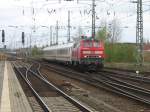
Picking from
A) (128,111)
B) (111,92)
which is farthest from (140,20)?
(128,111)

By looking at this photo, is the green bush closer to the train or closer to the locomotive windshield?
the locomotive windshield

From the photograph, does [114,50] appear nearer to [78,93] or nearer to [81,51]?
[81,51]

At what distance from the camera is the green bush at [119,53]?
6281 cm

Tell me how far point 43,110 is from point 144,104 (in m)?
3.90

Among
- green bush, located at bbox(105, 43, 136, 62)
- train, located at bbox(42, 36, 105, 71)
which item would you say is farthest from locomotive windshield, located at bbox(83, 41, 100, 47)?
green bush, located at bbox(105, 43, 136, 62)

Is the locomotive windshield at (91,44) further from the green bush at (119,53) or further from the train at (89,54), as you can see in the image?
the green bush at (119,53)

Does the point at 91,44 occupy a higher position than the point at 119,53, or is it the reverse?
the point at 91,44

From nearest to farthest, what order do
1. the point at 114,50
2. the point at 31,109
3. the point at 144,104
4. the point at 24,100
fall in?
the point at 31,109
the point at 144,104
the point at 24,100
the point at 114,50

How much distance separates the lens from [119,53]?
6381cm

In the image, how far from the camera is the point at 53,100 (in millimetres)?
18203

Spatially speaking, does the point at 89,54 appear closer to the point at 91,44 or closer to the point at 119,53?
the point at 91,44

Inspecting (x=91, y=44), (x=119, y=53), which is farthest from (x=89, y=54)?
(x=119, y=53)

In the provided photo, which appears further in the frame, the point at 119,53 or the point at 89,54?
the point at 119,53

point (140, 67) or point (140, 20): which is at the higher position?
point (140, 20)
